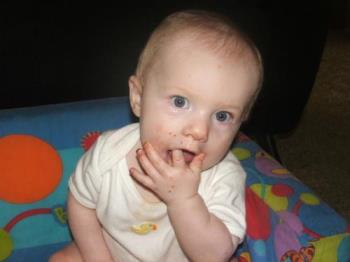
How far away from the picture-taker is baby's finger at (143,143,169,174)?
24.7 inches

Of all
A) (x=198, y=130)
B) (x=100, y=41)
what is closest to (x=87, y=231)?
(x=198, y=130)

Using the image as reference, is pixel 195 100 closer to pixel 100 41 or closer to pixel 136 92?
pixel 136 92

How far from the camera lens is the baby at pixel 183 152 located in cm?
63

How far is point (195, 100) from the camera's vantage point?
64 centimetres

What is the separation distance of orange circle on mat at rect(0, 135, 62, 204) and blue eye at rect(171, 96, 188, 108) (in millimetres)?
354

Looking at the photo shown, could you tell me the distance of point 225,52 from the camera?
0.64 metres

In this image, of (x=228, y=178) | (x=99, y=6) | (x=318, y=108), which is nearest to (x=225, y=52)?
(x=228, y=178)

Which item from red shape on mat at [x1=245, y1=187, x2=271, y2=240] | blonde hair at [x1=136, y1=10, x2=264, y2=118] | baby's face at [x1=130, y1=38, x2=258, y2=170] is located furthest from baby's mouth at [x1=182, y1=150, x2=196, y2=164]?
red shape on mat at [x1=245, y1=187, x2=271, y2=240]

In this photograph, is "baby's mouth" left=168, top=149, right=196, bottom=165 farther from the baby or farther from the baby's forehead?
the baby's forehead

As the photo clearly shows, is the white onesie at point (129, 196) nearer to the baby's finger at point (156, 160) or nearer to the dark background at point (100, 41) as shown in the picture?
the baby's finger at point (156, 160)

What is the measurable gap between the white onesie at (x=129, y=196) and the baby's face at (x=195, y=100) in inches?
2.9

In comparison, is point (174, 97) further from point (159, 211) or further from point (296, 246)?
point (296, 246)

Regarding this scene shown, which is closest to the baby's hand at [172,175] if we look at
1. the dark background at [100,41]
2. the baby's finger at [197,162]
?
the baby's finger at [197,162]

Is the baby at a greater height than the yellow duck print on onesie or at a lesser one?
greater
